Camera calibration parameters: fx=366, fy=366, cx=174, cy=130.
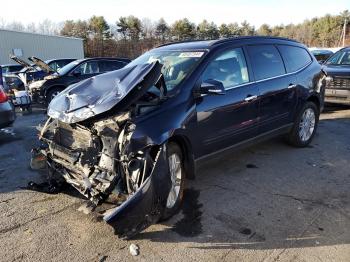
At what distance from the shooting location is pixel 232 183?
4.84 m

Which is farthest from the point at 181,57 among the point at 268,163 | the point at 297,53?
the point at 297,53

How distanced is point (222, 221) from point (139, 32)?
49.3 metres

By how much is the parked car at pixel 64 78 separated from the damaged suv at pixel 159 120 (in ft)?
23.2

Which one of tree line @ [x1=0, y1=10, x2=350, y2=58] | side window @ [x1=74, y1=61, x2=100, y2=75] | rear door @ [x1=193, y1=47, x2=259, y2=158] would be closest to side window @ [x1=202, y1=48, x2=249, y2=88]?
rear door @ [x1=193, y1=47, x2=259, y2=158]

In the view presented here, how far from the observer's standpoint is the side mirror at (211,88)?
13.6ft

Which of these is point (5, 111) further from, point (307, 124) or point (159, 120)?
point (307, 124)

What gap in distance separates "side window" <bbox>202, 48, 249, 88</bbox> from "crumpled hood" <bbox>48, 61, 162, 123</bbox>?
934 millimetres

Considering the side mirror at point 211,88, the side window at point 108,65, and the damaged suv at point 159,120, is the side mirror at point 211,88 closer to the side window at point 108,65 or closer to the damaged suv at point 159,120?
the damaged suv at point 159,120

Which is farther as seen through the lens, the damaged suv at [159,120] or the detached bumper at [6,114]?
the detached bumper at [6,114]

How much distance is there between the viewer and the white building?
28562mm

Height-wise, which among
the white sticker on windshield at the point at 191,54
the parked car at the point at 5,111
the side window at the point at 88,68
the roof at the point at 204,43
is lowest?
the parked car at the point at 5,111

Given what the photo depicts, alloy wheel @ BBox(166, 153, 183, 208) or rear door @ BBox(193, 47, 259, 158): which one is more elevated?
rear door @ BBox(193, 47, 259, 158)

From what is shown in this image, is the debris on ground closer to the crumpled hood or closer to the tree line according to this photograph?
the crumpled hood

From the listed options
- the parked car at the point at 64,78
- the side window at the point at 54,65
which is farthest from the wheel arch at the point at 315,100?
the side window at the point at 54,65
